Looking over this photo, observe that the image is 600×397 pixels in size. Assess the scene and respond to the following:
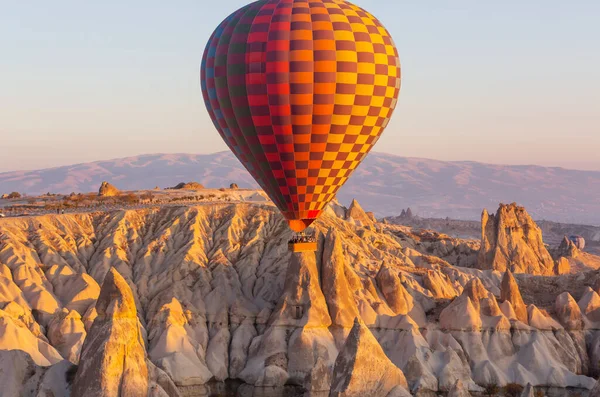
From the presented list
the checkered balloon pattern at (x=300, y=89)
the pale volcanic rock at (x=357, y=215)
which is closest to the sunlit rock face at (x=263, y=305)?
the checkered balloon pattern at (x=300, y=89)

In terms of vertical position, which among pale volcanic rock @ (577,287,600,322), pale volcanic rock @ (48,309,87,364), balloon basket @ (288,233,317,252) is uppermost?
balloon basket @ (288,233,317,252)

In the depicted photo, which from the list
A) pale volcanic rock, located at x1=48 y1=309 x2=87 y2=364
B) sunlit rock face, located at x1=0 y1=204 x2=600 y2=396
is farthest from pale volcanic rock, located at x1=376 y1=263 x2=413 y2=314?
pale volcanic rock, located at x1=48 y1=309 x2=87 y2=364

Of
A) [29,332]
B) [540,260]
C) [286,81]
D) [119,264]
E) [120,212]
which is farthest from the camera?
[540,260]

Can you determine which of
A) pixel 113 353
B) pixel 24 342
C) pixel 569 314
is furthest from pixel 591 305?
pixel 113 353

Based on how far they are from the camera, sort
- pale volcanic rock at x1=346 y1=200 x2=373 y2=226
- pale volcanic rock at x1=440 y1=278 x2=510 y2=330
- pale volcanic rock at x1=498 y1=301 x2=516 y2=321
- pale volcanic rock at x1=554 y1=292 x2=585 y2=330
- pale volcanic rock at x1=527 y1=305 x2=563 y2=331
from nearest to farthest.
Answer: pale volcanic rock at x1=440 y1=278 x2=510 y2=330, pale volcanic rock at x1=498 y1=301 x2=516 y2=321, pale volcanic rock at x1=527 y1=305 x2=563 y2=331, pale volcanic rock at x1=554 y1=292 x2=585 y2=330, pale volcanic rock at x1=346 y1=200 x2=373 y2=226

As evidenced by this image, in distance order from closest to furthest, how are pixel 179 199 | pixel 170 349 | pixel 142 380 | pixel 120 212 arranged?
pixel 142 380, pixel 170 349, pixel 120 212, pixel 179 199

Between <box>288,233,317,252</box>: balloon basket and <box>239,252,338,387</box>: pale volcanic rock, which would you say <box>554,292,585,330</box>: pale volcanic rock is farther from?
<box>288,233,317,252</box>: balloon basket

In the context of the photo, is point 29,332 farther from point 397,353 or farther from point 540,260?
point 540,260

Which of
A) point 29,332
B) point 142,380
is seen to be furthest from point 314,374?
point 29,332
